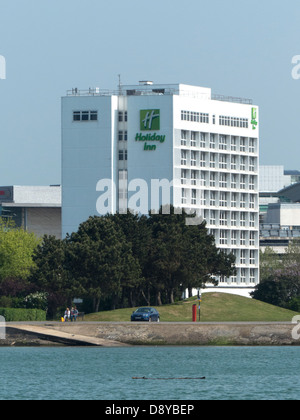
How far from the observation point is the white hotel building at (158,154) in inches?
7446

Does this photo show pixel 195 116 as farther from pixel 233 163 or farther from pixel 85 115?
pixel 85 115

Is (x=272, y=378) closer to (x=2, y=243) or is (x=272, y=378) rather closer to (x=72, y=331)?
(x=72, y=331)

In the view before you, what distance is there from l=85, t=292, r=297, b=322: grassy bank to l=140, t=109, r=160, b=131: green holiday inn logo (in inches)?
1396

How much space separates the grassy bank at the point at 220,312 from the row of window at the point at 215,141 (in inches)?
1337

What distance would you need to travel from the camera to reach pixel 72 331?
380ft

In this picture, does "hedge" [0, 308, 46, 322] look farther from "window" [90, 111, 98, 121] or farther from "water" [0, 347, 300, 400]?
"window" [90, 111, 98, 121]

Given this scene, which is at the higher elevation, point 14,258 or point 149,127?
point 149,127

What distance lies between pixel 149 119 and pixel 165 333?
258ft

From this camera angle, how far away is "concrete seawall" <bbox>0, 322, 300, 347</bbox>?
11531 cm

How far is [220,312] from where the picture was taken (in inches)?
6024

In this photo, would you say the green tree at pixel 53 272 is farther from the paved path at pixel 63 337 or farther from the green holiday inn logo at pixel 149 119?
the green holiday inn logo at pixel 149 119

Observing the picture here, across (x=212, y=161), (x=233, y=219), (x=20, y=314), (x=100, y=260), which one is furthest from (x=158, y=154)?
(x=20, y=314)

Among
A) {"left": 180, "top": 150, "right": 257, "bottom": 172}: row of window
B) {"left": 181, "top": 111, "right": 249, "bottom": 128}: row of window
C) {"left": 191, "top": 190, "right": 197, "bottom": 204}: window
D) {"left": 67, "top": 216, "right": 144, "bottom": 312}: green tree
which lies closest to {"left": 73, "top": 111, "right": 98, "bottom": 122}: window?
{"left": 181, "top": 111, "right": 249, "bottom": 128}: row of window

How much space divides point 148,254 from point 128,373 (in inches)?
2370
